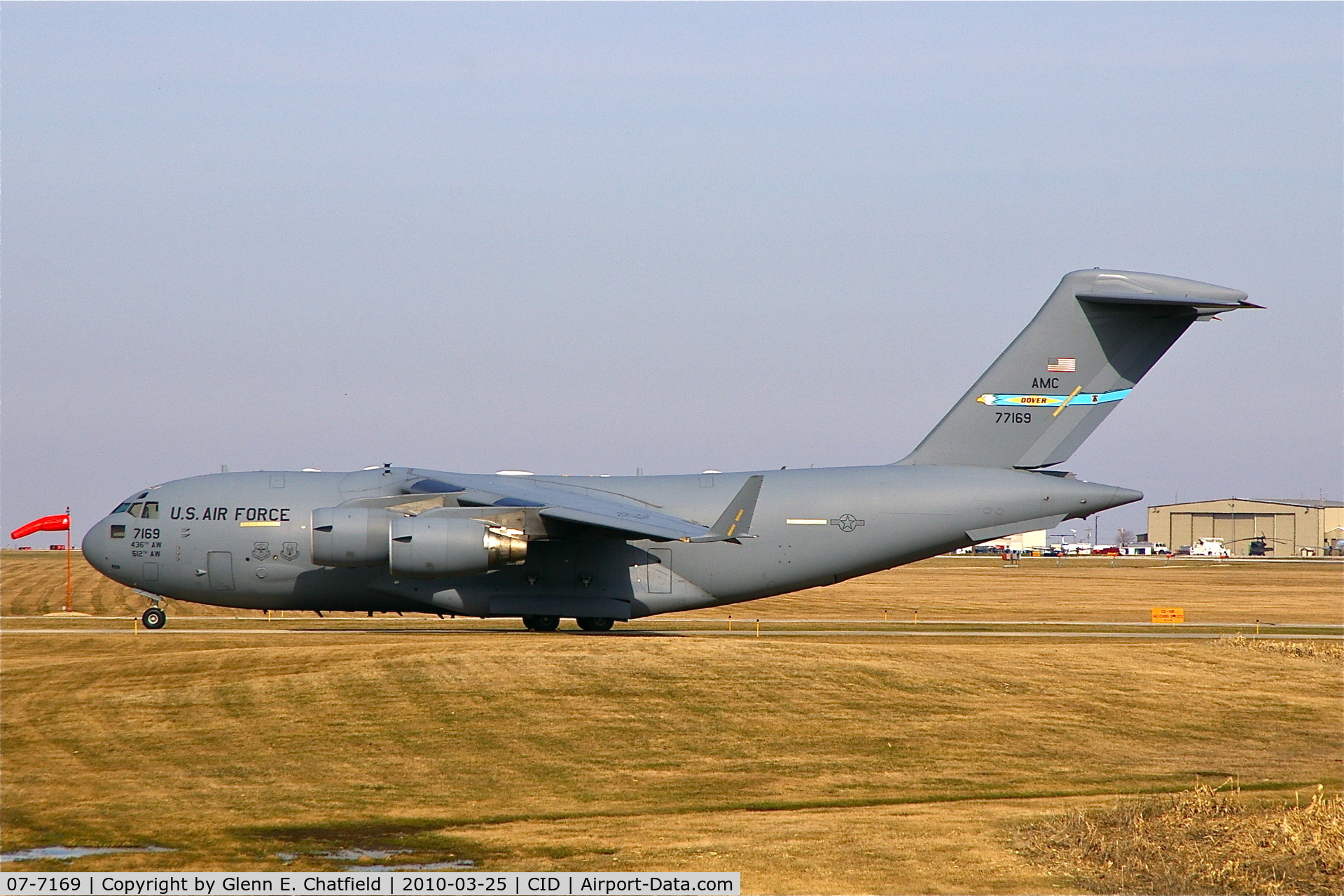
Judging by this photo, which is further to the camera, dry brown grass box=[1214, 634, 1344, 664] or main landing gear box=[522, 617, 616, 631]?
main landing gear box=[522, 617, 616, 631]

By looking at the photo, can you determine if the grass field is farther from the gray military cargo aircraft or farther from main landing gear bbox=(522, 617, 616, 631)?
main landing gear bbox=(522, 617, 616, 631)

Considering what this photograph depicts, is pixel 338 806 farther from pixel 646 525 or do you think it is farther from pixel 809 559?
pixel 809 559

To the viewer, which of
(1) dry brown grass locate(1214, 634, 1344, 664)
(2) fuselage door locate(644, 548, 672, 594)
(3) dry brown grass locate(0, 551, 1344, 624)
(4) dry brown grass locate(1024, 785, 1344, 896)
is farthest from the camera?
(3) dry brown grass locate(0, 551, 1344, 624)

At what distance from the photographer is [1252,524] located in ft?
392

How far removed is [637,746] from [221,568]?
12.2 metres

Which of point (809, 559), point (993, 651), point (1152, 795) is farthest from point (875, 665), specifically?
point (1152, 795)

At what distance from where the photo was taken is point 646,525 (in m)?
21.4

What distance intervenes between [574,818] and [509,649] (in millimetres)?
8630

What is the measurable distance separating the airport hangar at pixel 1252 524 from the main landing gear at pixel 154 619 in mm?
102921

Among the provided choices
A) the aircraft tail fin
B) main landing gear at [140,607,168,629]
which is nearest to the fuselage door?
the aircraft tail fin

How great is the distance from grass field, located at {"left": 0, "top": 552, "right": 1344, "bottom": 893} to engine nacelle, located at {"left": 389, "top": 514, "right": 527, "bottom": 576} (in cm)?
142

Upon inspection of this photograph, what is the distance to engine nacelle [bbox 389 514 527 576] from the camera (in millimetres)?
21812

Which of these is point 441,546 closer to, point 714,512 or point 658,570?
point 658,570

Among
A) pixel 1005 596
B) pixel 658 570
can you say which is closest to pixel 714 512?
pixel 658 570
